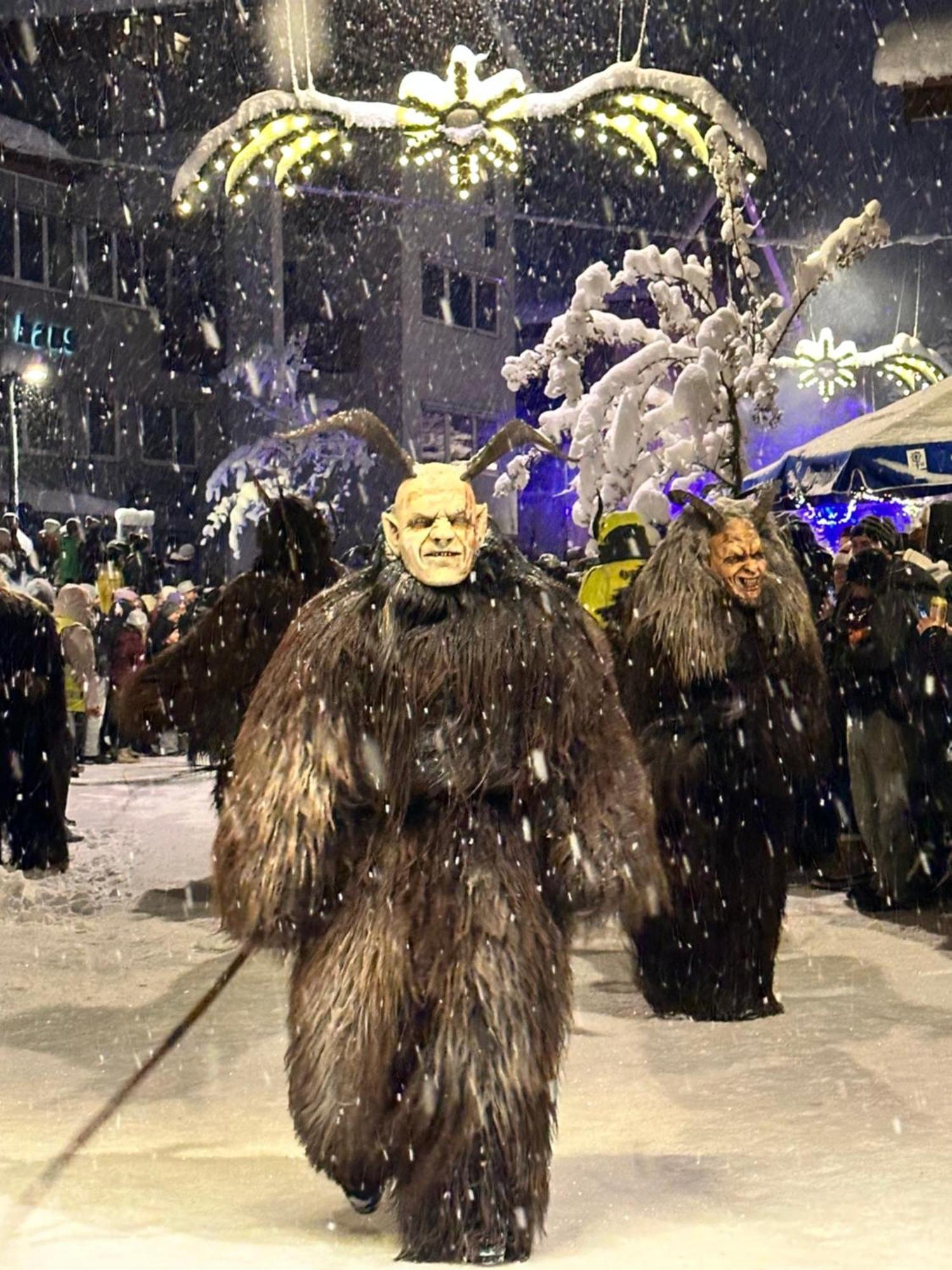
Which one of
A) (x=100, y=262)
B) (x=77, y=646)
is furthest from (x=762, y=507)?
(x=100, y=262)

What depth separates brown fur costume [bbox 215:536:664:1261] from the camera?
4605mm

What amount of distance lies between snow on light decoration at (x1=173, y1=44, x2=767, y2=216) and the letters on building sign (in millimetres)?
23323

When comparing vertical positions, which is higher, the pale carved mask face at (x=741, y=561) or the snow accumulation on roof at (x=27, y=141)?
the snow accumulation on roof at (x=27, y=141)

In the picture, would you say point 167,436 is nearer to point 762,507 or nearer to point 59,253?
point 59,253

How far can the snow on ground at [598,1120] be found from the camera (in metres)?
4.74

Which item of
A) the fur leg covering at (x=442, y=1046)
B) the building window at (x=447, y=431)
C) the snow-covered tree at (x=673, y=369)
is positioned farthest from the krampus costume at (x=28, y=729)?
the building window at (x=447, y=431)

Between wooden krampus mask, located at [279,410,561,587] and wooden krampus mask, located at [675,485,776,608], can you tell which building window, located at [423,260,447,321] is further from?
wooden krampus mask, located at [279,410,561,587]

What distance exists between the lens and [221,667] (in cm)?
892

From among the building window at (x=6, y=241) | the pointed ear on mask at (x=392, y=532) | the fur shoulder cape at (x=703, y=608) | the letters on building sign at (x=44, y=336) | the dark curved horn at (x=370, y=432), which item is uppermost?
the building window at (x=6, y=241)

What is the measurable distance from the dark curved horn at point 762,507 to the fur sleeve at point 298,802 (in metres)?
3.03

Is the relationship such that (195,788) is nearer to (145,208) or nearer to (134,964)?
(134,964)

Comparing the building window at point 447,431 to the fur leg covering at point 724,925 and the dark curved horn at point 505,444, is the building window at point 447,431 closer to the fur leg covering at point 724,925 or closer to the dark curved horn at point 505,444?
the fur leg covering at point 724,925

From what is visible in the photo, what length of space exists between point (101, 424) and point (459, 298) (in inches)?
303

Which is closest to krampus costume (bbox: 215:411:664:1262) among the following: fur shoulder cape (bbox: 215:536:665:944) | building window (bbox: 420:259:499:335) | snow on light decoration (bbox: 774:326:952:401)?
fur shoulder cape (bbox: 215:536:665:944)
